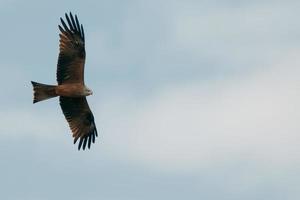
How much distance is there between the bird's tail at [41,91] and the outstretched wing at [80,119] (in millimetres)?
1583

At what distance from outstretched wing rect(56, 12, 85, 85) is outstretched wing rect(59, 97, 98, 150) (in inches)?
44.8

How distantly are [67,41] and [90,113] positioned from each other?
10.4ft

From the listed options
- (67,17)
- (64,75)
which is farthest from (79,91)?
(67,17)

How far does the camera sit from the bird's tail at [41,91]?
29.2 metres

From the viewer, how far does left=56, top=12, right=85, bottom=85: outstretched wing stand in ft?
99.8

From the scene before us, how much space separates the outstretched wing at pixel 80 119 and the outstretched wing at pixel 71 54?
1.14m

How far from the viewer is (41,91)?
29344mm

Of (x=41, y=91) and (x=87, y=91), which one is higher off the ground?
(x=87, y=91)

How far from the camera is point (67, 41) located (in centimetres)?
3070

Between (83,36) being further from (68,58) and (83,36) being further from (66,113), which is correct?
(66,113)

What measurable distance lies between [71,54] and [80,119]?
118 inches

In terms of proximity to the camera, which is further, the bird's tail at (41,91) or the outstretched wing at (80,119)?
the outstretched wing at (80,119)

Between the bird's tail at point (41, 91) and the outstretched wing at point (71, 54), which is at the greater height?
the outstretched wing at point (71, 54)

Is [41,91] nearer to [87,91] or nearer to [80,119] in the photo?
[87,91]
